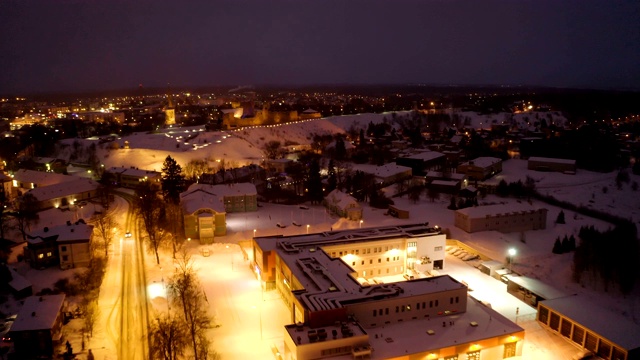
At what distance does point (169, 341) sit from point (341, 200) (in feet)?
54.5

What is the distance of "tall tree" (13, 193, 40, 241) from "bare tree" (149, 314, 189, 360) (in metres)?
12.4

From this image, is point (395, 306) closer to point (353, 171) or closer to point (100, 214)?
point (100, 214)

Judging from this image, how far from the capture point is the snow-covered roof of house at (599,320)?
1380 cm

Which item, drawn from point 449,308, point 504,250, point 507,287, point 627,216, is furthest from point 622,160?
point 449,308

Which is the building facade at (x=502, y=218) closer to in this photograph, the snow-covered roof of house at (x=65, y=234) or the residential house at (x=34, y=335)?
the snow-covered roof of house at (x=65, y=234)

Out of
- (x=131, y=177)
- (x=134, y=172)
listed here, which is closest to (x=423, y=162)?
(x=134, y=172)

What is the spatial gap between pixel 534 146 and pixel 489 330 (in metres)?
39.6

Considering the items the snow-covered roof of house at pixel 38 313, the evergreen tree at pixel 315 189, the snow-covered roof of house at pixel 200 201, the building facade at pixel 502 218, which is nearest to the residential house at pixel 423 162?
the evergreen tree at pixel 315 189

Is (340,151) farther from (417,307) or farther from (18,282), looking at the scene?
(18,282)

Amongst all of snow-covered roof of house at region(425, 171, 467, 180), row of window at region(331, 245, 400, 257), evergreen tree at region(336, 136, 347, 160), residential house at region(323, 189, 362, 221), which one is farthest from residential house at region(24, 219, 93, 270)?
evergreen tree at region(336, 136, 347, 160)

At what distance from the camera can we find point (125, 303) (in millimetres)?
16453

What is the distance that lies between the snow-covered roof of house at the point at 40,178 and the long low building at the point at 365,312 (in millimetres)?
19102

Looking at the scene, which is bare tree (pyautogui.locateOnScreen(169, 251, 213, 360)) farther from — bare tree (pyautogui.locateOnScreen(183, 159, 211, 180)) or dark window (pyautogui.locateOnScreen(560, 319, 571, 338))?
bare tree (pyautogui.locateOnScreen(183, 159, 211, 180))

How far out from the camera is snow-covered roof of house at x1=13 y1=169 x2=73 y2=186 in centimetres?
3083
